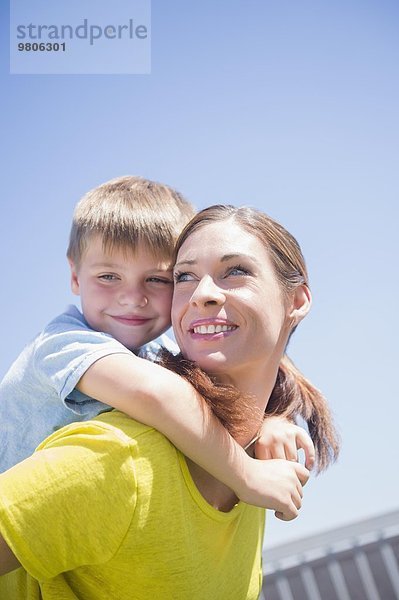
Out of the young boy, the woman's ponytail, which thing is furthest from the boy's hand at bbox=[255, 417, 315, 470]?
the woman's ponytail

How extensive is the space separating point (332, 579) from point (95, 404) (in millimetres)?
3994

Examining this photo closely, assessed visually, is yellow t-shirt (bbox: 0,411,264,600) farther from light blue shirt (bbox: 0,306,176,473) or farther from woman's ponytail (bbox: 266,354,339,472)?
woman's ponytail (bbox: 266,354,339,472)

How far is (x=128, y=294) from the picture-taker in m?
1.88

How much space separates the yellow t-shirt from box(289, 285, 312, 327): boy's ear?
1.88 ft

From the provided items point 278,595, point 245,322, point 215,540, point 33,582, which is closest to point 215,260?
point 245,322

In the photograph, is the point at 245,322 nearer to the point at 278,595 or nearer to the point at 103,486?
the point at 103,486

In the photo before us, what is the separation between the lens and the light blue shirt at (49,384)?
5.34ft

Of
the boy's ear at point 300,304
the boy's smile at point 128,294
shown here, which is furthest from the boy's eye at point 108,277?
the boy's ear at point 300,304

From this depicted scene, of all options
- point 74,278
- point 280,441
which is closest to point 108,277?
point 74,278

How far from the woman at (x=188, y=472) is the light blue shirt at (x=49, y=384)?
0.74ft

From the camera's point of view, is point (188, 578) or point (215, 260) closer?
point (188, 578)

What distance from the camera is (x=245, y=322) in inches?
64.7

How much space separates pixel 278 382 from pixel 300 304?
26 centimetres

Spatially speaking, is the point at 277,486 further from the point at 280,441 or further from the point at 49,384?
the point at 49,384
